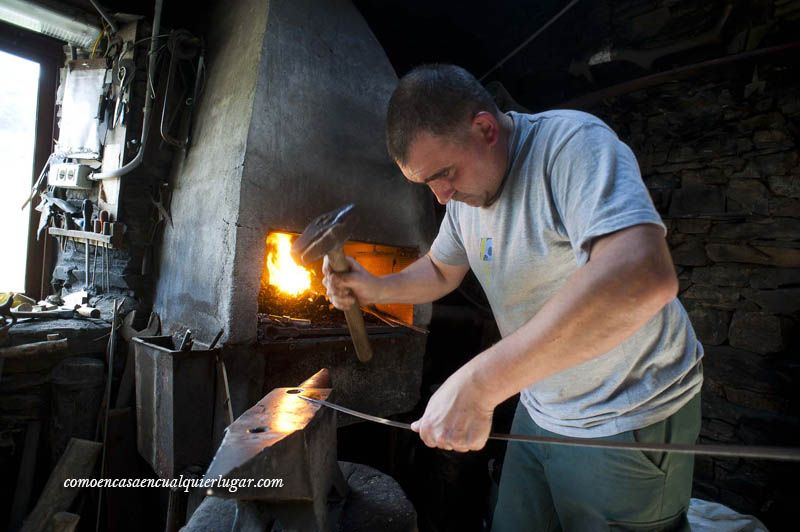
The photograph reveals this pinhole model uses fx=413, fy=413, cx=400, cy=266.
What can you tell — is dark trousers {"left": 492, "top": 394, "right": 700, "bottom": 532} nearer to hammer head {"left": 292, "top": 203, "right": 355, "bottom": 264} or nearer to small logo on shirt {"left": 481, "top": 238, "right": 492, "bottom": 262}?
small logo on shirt {"left": 481, "top": 238, "right": 492, "bottom": 262}

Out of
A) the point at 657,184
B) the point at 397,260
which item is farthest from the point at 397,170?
the point at 657,184

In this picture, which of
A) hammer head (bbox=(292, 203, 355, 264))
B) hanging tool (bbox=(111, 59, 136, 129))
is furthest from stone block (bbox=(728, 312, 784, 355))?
hanging tool (bbox=(111, 59, 136, 129))

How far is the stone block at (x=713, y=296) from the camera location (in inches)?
127

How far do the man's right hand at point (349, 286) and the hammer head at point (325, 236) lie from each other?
237mm

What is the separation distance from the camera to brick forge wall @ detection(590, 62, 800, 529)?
9.66 ft

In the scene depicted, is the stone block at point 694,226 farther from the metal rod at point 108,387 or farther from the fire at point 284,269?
the metal rod at point 108,387

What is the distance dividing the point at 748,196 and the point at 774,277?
0.63m

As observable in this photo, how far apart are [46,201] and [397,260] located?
10.3 feet

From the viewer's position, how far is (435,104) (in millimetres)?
1332

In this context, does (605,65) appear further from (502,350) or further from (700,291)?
(502,350)

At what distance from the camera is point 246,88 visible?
9.14 ft

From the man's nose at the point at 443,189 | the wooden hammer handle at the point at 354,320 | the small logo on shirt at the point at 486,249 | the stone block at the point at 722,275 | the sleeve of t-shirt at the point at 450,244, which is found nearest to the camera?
the man's nose at the point at 443,189

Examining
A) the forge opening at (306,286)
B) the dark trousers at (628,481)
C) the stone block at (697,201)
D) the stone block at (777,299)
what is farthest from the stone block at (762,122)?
the dark trousers at (628,481)

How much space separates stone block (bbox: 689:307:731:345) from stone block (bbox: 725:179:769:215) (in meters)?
0.81
